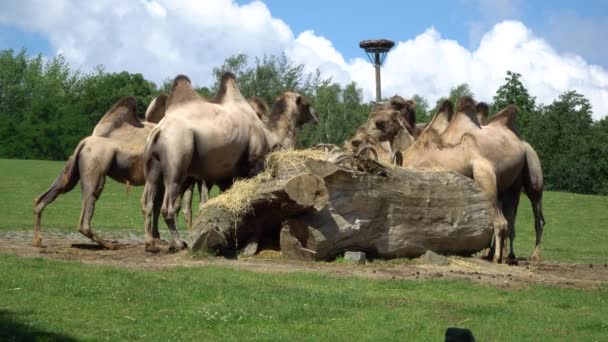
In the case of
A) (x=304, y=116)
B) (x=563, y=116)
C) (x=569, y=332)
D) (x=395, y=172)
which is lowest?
(x=569, y=332)

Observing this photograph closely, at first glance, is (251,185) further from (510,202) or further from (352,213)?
(510,202)

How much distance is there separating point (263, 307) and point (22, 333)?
2.52 metres

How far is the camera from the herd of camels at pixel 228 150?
46.8ft

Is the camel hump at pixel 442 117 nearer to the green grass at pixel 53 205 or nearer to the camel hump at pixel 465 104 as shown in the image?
the camel hump at pixel 465 104

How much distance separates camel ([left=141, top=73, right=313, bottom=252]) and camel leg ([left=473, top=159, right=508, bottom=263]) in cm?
358

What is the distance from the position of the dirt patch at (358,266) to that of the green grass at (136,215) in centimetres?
484

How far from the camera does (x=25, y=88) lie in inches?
3878

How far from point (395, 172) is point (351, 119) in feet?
220

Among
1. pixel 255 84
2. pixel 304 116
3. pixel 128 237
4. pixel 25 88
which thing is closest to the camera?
pixel 304 116

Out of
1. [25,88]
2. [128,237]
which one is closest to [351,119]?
[25,88]

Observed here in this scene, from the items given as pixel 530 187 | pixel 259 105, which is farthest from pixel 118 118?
pixel 530 187

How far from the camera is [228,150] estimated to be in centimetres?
1466

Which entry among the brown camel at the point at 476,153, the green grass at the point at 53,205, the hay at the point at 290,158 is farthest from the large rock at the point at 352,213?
the green grass at the point at 53,205

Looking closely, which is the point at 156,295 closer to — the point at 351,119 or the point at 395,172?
the point at 395,172
